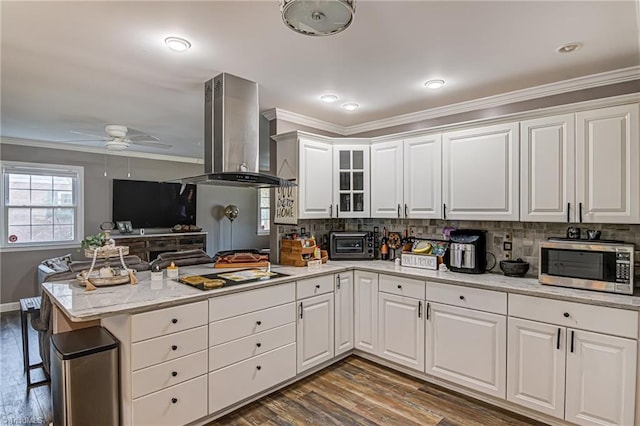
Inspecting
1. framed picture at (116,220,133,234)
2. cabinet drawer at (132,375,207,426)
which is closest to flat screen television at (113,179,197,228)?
framed picture at (116,220,133,234)

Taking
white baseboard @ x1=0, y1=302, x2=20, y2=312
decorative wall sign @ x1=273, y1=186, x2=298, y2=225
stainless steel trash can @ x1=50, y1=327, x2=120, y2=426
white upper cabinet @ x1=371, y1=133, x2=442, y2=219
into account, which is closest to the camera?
stainless steel trash can @ x1=50, y1=327, x2=120, y2=426

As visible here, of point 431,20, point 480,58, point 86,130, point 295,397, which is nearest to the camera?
point 431,20

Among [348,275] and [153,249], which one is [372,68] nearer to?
[348,275]

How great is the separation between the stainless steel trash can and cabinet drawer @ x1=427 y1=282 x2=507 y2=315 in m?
2.39

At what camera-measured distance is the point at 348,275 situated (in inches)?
137

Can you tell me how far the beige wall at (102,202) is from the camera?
5.28 meters

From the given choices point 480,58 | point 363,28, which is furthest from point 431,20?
point 480,58

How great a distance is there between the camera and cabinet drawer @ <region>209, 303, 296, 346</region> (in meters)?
2.41

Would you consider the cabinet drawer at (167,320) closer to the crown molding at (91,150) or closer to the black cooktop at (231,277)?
the black cooktop at (231,277)

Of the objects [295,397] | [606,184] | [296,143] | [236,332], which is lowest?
[295,397]

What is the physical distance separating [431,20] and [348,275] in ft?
7.66

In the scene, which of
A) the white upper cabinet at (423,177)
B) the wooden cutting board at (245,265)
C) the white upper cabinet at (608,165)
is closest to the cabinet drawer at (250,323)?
the wooden cutting board at (245,265)

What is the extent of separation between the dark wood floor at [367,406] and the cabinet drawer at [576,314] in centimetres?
79

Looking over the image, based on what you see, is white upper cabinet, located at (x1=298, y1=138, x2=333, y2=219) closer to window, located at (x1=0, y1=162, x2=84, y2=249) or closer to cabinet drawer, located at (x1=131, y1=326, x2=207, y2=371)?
cabinet drawer, located at (x1=131, y1=326, x2=207, y2=371)
